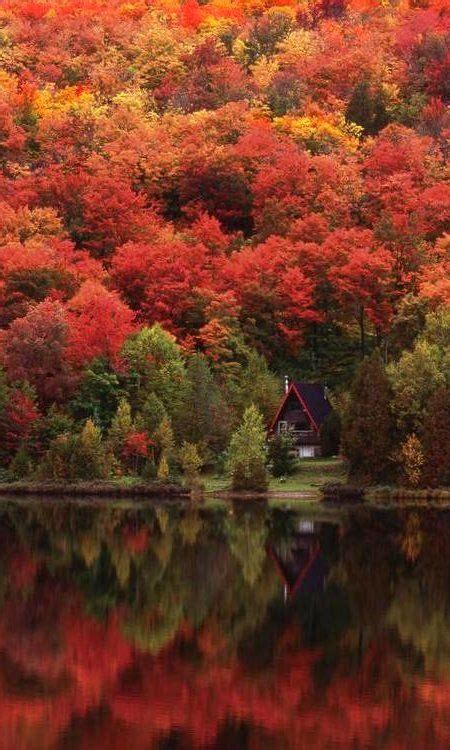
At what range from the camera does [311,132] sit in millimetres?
98312

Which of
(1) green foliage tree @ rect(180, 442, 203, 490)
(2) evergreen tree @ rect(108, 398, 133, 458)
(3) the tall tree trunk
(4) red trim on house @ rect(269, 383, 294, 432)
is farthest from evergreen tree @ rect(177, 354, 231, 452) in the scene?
(3) the tall tree trunk

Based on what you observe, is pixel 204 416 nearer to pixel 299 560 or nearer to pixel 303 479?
pixel 303 479

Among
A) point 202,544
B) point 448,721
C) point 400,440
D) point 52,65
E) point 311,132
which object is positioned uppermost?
point 52,65

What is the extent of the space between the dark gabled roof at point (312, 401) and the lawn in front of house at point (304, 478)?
290 cm

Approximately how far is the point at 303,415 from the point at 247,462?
345 inches

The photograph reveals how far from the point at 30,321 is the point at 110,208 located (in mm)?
24024

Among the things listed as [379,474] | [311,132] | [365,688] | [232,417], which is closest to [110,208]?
[311,132]

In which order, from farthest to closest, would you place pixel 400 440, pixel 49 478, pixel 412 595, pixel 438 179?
1. pixel 438 179
2. pixel 49 478
3. pixel 400 440
4. pixel 412 595

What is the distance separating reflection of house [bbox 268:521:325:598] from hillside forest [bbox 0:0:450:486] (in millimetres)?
12030

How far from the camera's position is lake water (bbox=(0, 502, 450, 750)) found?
60.7 feet

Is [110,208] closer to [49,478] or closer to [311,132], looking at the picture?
[311,132]

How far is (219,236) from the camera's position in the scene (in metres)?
80.5

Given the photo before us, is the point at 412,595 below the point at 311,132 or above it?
below

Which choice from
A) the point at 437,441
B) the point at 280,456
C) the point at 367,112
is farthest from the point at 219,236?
the point at 437,441
